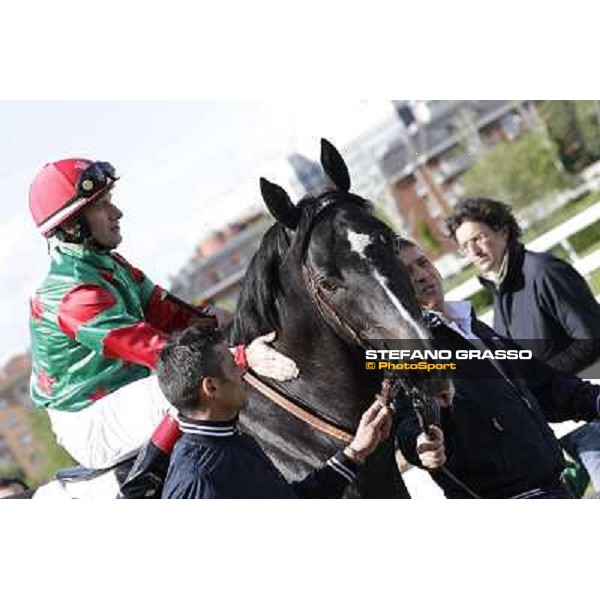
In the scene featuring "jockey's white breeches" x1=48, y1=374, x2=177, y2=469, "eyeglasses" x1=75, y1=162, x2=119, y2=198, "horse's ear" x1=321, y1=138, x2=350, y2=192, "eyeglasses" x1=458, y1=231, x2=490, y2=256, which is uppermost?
"eyeglasses" x1=75, y1=162, x2=119, y2=198

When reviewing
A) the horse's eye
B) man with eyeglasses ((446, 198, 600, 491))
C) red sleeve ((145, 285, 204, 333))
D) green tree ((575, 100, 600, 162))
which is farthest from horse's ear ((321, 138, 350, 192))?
green tree ((575, 100, 600, 162))

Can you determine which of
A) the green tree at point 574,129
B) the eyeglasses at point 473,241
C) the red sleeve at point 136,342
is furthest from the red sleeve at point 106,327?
the green tree at point 574,129

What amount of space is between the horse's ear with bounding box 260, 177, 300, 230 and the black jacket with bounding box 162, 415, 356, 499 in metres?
0.63

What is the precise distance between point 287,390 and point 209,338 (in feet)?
1.62

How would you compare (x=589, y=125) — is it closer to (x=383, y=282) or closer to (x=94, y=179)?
(x=383, y=282)

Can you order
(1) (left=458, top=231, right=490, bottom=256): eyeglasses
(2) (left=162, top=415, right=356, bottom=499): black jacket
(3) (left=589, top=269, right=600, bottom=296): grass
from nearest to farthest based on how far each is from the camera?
(2) (left=162, top=415, right=356, bottom=499): black jacket
(1) (left=458, top=231, right=490, bottom=256): eyeglasses
(3) (left=589, top=269, right=600, bottom=296): grass

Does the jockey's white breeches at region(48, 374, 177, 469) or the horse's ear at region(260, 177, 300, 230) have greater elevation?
the horse's ear at region(260, 177, 300, 230)

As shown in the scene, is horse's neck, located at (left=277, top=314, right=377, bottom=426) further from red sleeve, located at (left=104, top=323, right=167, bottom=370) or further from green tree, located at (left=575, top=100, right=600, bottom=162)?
green tree, located at (left=575, top=100, right=600, bottom=162)

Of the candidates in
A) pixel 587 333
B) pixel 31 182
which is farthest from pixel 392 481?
pixel 31 182

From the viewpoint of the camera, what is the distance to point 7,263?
3.98m

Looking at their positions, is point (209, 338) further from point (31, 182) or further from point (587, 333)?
point (587, 333)

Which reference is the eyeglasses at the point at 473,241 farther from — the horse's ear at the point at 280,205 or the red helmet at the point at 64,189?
the red helmet at the point at 64,189

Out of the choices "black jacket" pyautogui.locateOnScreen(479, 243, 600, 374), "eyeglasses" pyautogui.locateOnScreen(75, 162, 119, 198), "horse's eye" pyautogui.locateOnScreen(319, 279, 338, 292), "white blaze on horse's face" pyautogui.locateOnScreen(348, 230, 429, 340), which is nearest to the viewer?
"white blaze on horse's face" pyautogui.locateOnScreen(348, 230, 429, 340)

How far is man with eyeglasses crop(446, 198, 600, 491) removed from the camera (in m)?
3.77
